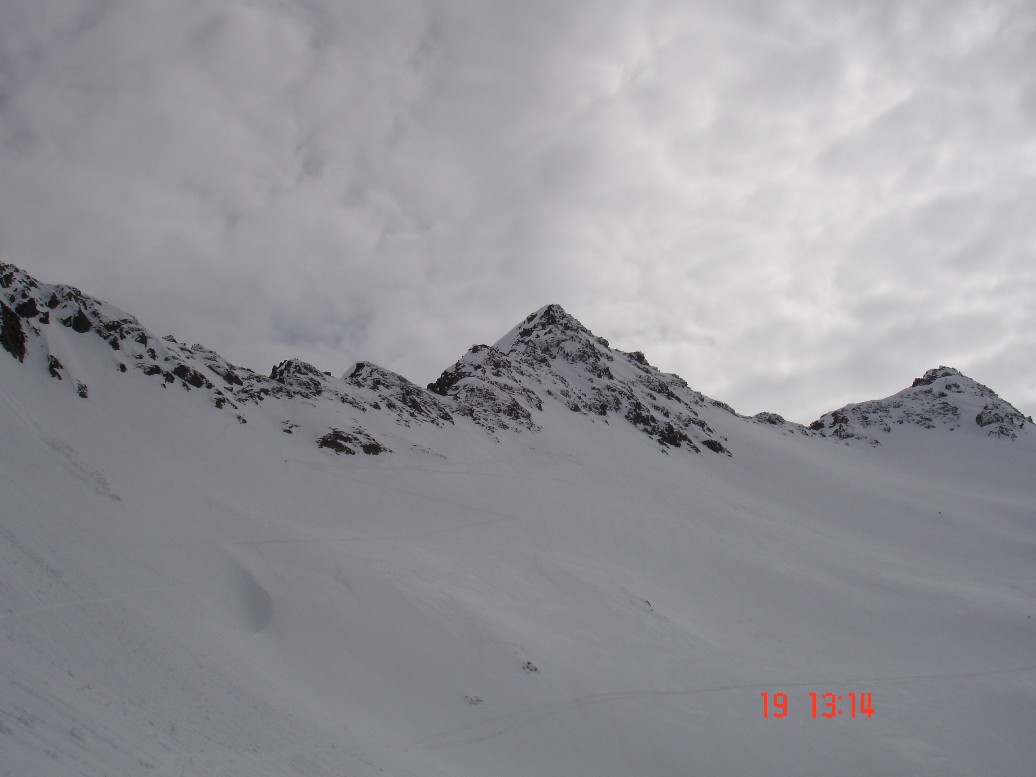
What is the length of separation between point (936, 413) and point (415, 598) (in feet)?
361

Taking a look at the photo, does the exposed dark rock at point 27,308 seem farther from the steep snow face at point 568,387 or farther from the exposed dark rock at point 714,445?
the exposed dark rock at point 714,445

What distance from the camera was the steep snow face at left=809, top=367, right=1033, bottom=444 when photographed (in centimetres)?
9694

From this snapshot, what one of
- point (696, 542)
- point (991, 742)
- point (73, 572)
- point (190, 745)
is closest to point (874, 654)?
point (991, 742)

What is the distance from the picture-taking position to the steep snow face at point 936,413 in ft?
318

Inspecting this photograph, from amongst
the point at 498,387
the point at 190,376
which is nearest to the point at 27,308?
the point at 190,376

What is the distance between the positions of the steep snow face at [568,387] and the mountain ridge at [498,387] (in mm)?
209

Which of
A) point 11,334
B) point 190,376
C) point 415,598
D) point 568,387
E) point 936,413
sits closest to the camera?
point 415,598

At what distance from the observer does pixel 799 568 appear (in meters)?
39.9

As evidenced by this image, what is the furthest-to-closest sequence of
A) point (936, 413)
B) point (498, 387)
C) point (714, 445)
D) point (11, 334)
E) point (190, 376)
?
point (936, 413) < point (714, 445) < point (498, 387) < point (190, 376) < point (11, 334)

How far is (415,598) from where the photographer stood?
2452 cm
